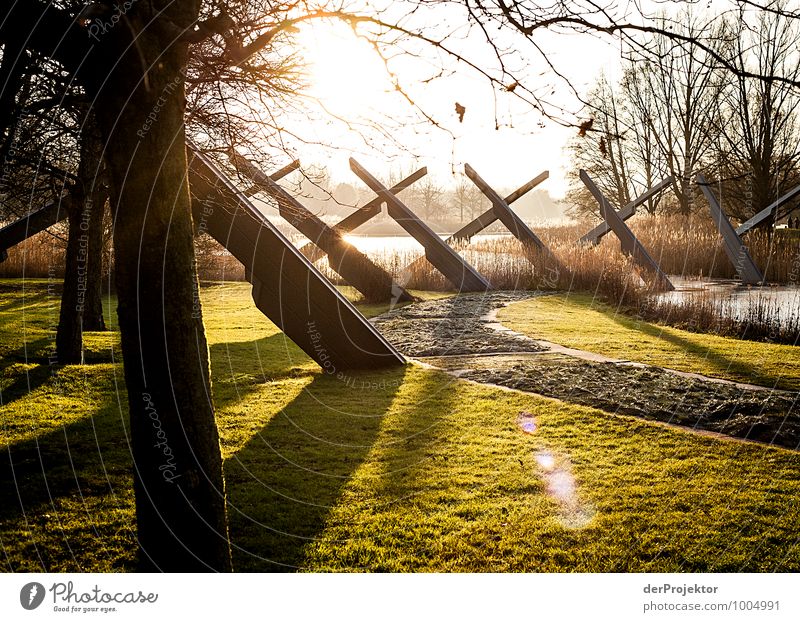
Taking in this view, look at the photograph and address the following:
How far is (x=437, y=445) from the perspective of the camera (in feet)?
17.2

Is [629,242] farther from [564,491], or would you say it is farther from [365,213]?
[564,491]

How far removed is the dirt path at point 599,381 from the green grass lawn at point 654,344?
1.11 ft

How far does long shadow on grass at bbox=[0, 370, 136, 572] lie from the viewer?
11.6 feet

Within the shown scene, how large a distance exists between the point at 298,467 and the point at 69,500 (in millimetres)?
1440

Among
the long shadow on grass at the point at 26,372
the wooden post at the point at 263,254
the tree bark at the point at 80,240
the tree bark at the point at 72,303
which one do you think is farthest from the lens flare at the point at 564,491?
the tree bark at the point at 72,303

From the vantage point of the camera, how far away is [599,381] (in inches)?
273

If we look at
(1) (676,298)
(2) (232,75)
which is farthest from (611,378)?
(1) (676,298)

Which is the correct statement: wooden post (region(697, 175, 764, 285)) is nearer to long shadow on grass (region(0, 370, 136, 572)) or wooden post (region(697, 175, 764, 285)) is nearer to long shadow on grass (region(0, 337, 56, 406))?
long shadow on grass (region(0, 337, 56, 406))

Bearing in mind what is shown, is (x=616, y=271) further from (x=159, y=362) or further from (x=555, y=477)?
(x=159, y=362)

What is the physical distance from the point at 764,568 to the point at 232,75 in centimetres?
369

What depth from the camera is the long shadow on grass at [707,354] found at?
23.4ft

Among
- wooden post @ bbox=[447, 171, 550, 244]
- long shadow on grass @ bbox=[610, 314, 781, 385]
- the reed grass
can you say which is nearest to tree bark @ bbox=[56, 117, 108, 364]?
the reed grass

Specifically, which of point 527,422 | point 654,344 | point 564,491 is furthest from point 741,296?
point 564,491

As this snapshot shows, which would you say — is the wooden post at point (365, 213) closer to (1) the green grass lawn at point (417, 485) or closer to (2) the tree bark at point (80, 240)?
(2) the tree bark at point (80, 240)
